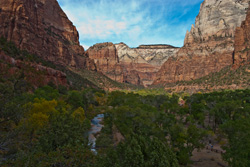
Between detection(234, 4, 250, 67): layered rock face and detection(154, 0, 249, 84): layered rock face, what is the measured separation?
1898 centimetres

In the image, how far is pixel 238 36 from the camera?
377ft

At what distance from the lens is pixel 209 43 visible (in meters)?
151

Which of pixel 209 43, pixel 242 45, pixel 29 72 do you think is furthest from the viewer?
pixel 209 43

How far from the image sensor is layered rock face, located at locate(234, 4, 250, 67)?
332ft

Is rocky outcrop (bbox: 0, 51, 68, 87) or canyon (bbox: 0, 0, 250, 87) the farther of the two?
canyon (bbox: 0, 0, 250, 87)

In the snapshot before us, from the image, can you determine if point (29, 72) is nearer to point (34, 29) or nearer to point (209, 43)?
point (34, 29)

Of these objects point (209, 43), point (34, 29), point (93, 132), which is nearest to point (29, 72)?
point (93, 132)

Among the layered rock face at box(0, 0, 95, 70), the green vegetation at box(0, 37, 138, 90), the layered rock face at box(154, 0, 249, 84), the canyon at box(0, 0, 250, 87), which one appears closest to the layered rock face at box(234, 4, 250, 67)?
the canyon at box(0, 0, 250, 87)

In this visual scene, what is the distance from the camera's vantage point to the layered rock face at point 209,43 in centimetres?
13888

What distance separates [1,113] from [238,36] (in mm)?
130889

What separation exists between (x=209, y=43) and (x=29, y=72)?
5549 inches

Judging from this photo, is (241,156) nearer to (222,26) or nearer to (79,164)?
(79,164)

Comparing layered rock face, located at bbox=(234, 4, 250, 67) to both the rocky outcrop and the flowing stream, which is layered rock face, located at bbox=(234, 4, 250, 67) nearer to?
the flowing stream

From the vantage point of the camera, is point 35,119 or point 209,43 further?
point 209,43
